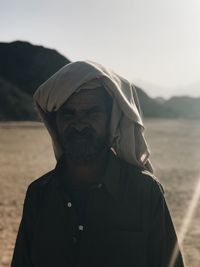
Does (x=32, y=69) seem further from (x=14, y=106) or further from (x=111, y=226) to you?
(x=111, y=226)

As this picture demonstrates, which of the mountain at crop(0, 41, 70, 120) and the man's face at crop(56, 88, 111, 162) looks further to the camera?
the mountain at crop(0, 41, 70, 120)

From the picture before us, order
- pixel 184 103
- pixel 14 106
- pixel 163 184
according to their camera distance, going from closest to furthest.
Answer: pixel 163 184
pixel 14 106
pixel 184 103

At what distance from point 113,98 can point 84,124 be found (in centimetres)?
17

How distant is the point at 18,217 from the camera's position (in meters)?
8.37

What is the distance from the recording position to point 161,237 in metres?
1.96

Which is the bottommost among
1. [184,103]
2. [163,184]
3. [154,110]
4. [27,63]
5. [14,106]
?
[184,103]

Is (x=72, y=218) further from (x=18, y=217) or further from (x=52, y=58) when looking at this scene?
(x=52, y=58)

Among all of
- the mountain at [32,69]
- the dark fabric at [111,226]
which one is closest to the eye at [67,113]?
the dark fabric at [111,226]

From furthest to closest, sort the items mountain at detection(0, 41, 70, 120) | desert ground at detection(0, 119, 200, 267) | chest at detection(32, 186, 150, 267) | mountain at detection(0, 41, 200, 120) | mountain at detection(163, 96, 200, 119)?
mountain at detection(163, 96, 200, 119) < mountain at detection(0, 41, 70, 120) < mountain at detection(0, 41, 200, 120) < desert ground at detection(0, 119, 200, 267) < chest at detection(32, 186, 150, 267)

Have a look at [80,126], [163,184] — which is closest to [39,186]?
[80,126]

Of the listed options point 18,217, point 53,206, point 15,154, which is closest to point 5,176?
point 18,217

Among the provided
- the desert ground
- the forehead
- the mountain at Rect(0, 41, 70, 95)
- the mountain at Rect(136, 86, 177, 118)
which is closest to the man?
the forehead

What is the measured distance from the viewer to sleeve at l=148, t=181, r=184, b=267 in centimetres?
195

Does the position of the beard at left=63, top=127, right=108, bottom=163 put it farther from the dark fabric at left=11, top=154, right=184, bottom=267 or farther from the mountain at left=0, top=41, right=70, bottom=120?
the mountain at left=0, top=41, right=70, bottom=120
